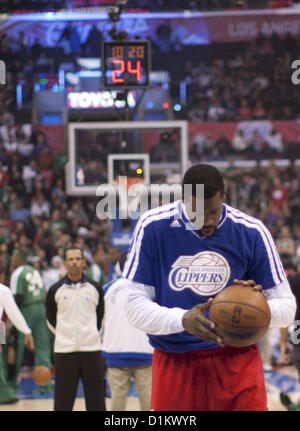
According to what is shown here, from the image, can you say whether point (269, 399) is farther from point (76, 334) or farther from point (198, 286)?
point (198, 286)

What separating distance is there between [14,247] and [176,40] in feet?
41.3

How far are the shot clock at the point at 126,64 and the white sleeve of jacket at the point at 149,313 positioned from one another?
6.26m

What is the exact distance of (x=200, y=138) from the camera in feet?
67.1

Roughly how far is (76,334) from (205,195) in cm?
421

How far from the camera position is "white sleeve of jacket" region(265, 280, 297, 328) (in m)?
4.39

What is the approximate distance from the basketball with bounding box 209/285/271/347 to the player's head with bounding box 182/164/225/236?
439mm

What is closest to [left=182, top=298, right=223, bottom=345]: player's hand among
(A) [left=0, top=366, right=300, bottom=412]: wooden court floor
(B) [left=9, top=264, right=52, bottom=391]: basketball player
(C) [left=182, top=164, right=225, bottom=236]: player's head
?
(C) [left=182, top=164, right=225, bottom=236]: player's head

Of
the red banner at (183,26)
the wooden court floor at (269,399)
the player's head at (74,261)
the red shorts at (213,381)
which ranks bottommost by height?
the wooden court floor at (269,399)

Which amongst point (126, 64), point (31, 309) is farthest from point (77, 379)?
point (126, 64)

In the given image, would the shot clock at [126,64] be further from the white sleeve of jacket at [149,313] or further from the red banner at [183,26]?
the red banner at [183,26]

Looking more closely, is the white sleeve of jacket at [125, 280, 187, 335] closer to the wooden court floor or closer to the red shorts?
the red shorts

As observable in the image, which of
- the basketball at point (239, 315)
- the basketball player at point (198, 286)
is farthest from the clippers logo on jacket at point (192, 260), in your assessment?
the basketball at point (239, 315)

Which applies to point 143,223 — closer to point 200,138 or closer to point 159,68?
point 200,138

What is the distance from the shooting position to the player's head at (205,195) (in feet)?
14.1
